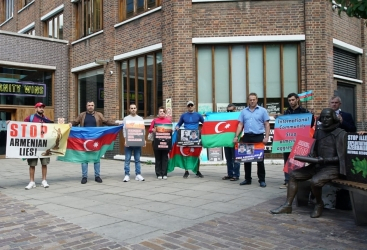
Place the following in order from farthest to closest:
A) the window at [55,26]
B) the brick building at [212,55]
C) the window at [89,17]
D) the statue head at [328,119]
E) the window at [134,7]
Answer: the window at [55,26] → the window at [89,17] → the window at [134,7] → the brick building at [212,55] → the statue head at [328,119]

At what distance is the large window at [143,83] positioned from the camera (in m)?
13.9

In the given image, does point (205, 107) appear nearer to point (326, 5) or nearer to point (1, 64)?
point (326, 5)

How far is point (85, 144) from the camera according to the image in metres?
8.96

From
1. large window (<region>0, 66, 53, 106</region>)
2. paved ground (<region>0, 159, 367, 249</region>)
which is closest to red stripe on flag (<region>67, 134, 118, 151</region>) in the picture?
paved ground (<region>0, 159, 367, 249</region>)

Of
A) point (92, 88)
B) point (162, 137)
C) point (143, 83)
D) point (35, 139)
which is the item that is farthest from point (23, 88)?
point (162, 137)

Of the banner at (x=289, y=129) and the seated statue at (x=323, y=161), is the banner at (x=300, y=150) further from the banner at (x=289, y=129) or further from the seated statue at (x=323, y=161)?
the banner at (x=289, y=129)

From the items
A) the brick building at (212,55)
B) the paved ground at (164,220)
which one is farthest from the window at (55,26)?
the paved ground at (164,220)

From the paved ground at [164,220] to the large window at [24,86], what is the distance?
9.66 meters

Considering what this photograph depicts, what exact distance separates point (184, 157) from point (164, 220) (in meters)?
4.29

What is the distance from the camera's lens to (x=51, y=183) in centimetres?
896

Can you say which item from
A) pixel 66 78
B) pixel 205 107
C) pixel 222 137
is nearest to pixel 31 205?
pixel 222 137

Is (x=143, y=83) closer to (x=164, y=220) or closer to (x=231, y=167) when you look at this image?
(x=231, y=167)

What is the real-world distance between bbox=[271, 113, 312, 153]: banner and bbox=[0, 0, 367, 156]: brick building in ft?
17.5

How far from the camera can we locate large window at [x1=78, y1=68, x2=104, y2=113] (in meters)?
16.8
